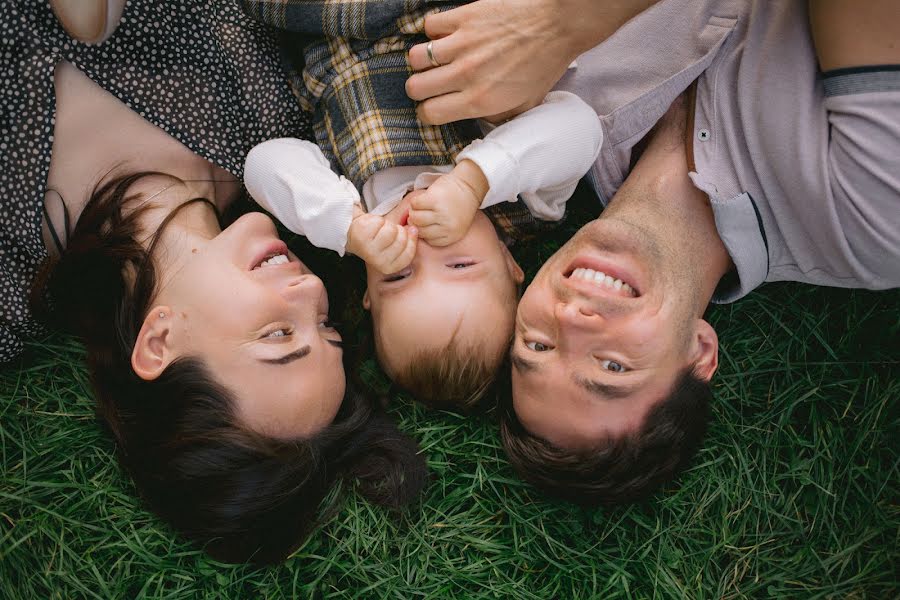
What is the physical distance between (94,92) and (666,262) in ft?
6.17

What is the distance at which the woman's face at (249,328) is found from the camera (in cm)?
209

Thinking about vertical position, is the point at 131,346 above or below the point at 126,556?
above

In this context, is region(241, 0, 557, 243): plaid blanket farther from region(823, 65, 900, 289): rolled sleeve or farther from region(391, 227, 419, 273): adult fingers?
region(823, 65, 900, 289): rolled sleeve

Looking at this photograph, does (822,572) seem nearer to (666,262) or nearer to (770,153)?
(666,262)

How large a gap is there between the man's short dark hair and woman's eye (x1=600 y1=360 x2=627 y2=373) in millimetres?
155

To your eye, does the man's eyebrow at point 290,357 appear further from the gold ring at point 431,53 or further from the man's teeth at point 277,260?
the gold ring at point 431,53

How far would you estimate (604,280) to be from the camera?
2.12 metres

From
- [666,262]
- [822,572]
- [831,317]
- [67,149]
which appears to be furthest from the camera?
[831,317]

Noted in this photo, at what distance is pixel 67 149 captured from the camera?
2311 millimetres

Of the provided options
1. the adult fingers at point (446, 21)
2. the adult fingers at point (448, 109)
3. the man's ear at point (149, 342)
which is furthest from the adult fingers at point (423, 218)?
the man's ear at point (149, 342)

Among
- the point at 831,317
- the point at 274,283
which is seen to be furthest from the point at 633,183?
the point at 274,283

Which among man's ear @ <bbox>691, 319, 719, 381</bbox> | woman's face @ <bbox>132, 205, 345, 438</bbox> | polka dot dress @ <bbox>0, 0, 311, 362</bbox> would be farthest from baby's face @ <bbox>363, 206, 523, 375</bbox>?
polka dot dress @ <bbox>0, 0, 311, 362</bbox>

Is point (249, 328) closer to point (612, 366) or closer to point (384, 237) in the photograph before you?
point (384, 237)

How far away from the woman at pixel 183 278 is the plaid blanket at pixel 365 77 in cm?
18
